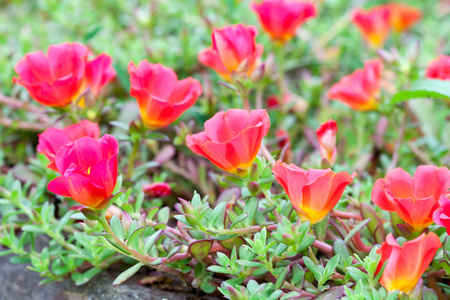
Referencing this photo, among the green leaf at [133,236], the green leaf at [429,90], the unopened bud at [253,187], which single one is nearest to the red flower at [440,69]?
the green leaf at [429,90]

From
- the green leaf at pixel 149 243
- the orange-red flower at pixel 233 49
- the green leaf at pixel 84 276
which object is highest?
the orange-red flower at pixel 233 49

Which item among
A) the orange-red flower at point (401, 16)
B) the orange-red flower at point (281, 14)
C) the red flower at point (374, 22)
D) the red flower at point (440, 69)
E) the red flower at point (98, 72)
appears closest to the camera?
the red flower at point (98, 72)

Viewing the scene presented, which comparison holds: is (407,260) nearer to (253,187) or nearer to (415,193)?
(415,193)

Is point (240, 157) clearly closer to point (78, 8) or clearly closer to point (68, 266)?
point (68, 266)

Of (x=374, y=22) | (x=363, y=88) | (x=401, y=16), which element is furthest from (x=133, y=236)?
(x=401, y=16)

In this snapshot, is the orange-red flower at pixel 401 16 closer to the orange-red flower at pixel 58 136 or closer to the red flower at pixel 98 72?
the red flower at pixel 98 72

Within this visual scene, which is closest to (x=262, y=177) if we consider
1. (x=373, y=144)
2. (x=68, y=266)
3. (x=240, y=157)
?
(x=240, y=157)

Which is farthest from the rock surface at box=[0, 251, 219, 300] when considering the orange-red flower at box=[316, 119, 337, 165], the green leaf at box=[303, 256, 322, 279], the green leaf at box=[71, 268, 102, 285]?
the orange-red flower at box=[316, 119, 337, 165]
